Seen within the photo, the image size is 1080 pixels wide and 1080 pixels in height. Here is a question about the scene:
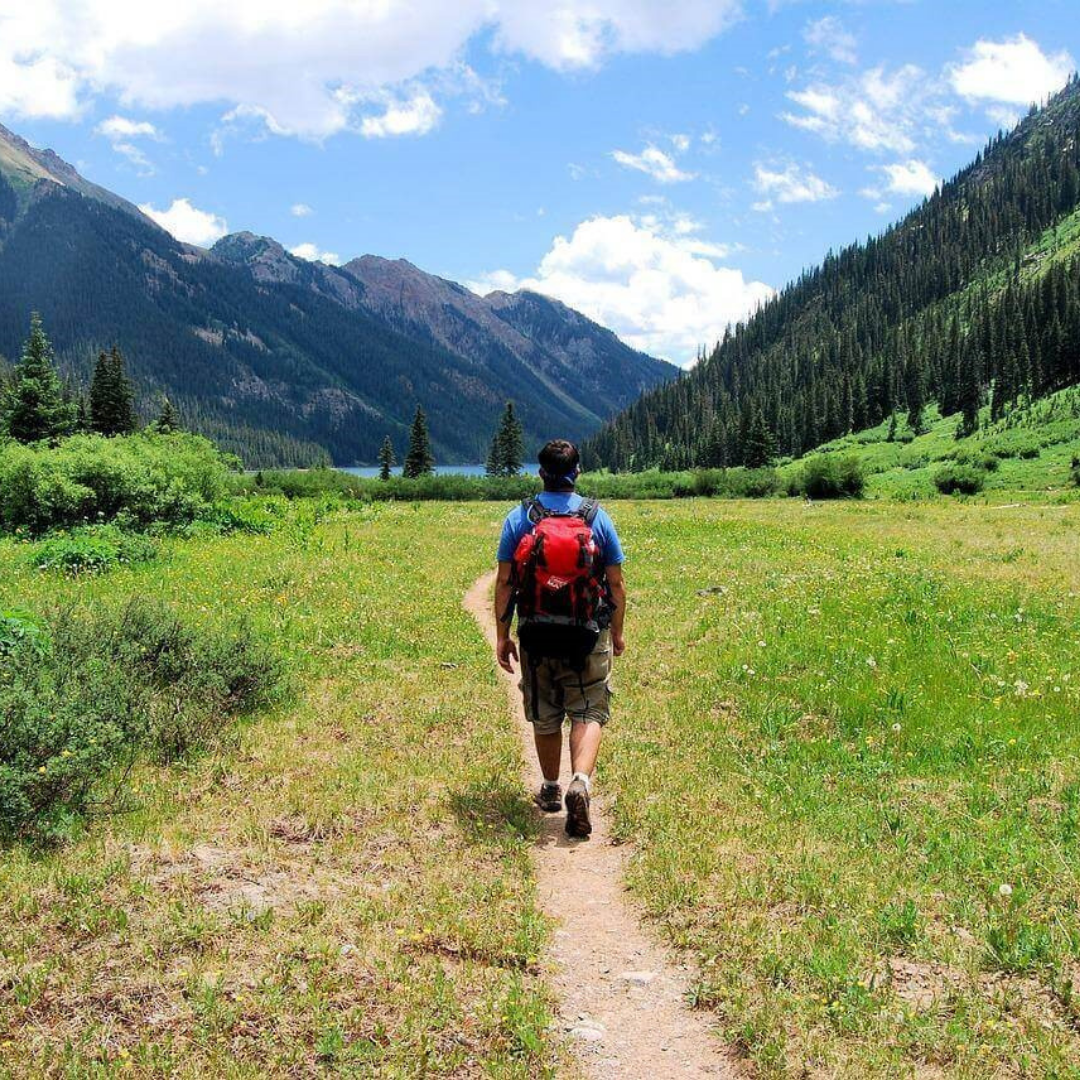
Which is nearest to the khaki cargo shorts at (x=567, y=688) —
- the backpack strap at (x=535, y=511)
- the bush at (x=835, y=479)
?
the backpack strap at (x=535, y=511)

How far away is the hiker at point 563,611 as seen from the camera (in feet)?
22.0

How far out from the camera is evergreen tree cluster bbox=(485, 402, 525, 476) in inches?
4439

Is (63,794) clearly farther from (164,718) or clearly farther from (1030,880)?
(1030,880)

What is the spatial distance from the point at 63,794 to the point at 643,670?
26.9 feet

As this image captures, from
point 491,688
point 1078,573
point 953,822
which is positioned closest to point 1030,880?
point 953,822

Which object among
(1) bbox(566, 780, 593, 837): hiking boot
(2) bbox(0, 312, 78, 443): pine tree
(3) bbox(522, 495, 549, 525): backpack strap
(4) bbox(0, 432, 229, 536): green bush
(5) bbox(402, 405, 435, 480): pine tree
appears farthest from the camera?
(5) bbox(402, 405, 435, 480): pine tree

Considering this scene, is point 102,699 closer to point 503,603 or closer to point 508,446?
point 503,603

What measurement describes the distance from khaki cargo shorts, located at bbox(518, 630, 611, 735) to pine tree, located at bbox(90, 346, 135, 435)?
78.7m

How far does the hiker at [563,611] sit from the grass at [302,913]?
30.7 inches

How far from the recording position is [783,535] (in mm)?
30969

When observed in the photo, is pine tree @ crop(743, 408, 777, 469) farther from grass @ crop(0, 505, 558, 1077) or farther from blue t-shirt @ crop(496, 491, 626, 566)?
blue t-shirt @ crop(496, 491, 626, 566)

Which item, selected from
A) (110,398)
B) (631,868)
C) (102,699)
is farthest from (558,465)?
(110,398)

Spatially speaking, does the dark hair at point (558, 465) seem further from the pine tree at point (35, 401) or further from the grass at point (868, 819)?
the pine tree at point (35, 401)

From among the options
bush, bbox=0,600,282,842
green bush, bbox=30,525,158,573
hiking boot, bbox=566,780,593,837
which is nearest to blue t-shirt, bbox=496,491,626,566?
hiking boot, bbox=566,780,593,837
